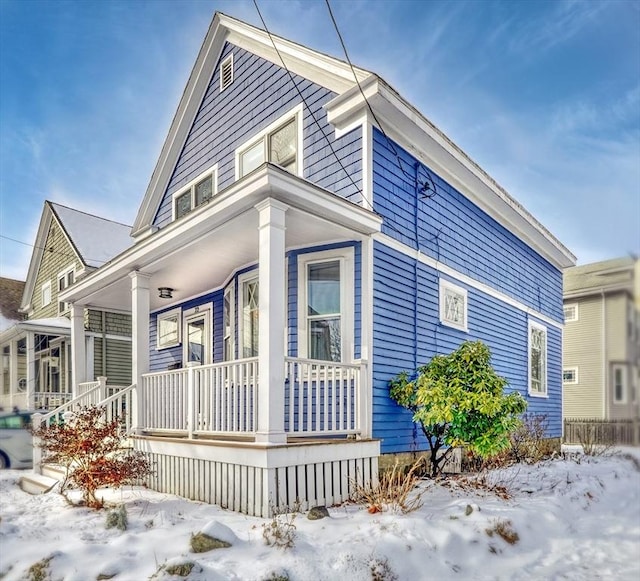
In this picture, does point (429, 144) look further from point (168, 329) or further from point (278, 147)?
point (168, 329)

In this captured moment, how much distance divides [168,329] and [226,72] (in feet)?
17.8

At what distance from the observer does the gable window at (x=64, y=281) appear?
16266 mm

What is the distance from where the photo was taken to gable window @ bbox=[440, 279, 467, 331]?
814 cm

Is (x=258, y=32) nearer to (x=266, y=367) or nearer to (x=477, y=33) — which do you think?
(x=266, y=367)

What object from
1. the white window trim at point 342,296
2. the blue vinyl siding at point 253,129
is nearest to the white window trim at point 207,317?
the blue vinyl siding at point 253,129

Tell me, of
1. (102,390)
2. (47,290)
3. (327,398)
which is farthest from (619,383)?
(47,290)

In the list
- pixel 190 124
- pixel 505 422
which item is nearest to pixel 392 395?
pixel 505 422

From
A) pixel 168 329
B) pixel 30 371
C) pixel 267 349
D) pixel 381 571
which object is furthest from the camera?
pixel 30 371

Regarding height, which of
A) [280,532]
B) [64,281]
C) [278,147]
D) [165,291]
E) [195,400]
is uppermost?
[278,147]

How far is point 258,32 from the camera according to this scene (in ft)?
28.0

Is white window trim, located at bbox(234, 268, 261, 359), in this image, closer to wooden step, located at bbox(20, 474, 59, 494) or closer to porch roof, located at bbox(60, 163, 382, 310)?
porch roof, located at bbox(60, 163, 382, 310)

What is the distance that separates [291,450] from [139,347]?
3.40m

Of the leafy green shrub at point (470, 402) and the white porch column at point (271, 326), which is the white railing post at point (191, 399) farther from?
the leafy green shrub at point (470, 402)

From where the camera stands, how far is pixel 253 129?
8.80 metres
